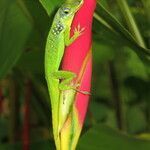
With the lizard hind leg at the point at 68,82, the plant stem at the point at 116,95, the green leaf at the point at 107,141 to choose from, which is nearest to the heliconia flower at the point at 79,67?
the lizard hind leg at the point at 68,82

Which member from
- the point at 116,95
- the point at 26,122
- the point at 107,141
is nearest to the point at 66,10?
the point at 107,141

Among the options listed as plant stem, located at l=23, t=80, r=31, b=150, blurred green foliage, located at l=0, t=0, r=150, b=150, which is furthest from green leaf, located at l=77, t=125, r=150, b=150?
plant stem, located at l=23, t=80, r=31, b=150

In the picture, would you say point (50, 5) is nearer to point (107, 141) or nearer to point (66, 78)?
point (66, 78)

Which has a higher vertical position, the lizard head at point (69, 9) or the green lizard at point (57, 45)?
the lizard head at point (69, 9)

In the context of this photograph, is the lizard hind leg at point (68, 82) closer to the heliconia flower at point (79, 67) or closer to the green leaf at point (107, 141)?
the heliconia flower at point (79, 67)

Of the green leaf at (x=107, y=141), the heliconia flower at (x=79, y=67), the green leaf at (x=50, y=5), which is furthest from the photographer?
the green leaf at (x=107, y=141)

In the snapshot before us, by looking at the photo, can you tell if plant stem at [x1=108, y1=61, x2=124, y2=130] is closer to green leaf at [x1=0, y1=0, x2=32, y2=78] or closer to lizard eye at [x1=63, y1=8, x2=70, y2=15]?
green leaf at [x1=0, y1=0, x2=32, y2=78]
